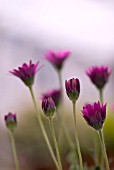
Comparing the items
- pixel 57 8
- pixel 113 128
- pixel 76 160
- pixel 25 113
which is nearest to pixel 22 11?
pixel 57 8

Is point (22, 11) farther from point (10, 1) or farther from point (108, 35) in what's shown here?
point (108, 35)

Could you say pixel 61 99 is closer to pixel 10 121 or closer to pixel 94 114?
pixel 10 121

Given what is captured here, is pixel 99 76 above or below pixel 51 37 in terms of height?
below

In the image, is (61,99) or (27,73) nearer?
(27,73)

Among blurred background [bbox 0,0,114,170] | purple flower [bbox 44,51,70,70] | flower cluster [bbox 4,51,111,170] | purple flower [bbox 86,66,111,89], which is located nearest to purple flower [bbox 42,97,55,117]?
flower cluster [bbox 4,51,111,170]

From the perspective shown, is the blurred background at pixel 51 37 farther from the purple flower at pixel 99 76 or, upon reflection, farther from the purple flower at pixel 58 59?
the purple flower at pixel 99 76

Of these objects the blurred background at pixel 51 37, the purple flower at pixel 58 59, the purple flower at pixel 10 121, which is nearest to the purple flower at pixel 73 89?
the purple flower at pixel 10 121

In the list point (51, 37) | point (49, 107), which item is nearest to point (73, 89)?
point (49, 107)

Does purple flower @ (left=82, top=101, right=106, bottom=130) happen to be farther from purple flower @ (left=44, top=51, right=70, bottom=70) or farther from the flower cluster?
purple flower @ (left=44, top=51, right=70, bottom=70)

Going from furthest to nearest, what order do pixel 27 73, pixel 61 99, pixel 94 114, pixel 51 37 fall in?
pixel 51 37 < pixel 61 99 < pixel 27 73 < pixel 94 114
